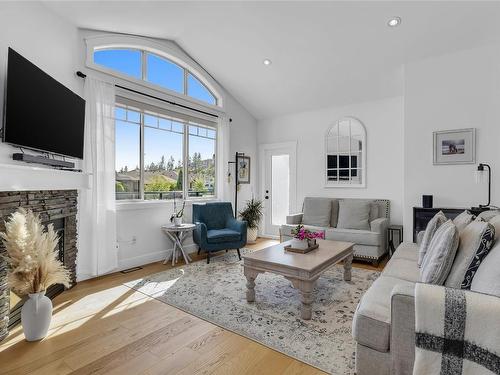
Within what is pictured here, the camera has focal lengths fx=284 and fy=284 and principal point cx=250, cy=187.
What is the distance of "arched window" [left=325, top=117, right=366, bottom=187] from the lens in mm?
4996

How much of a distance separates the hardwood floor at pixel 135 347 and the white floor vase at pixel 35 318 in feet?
0.21

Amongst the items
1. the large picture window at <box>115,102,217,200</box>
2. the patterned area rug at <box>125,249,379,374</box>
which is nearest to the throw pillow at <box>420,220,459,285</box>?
the patterned area rug at <box>125,249,379,374</box>

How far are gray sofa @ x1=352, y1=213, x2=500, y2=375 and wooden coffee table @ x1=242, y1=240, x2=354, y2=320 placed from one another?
2.48 ft

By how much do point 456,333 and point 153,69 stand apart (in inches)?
181

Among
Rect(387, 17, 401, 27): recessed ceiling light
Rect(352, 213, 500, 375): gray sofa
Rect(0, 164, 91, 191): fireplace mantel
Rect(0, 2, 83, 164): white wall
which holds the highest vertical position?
Rect(387, 17, 401, 27): recessed ceiling light

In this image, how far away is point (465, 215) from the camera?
7.89 ft

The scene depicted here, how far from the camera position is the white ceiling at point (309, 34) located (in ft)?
10.4

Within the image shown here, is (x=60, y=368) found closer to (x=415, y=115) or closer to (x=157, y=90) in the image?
(x=157, y=90)

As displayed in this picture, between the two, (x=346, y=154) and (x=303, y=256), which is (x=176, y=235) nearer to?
(x=303, y=256)

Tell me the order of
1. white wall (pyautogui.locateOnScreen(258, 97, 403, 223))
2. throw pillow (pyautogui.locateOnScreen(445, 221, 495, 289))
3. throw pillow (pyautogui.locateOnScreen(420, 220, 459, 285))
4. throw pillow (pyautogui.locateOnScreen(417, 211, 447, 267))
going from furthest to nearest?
white wall (pyautogui.locateOnScreen(258, 97, 403, 223)) < throw pillow (pyautogui.locateOnScreen(417, 211, 447, 267)) < throw pillow (pyautogui.locateOnScreen(420, 220, 459, 285)) < throw pillow (pyautogui.locateOnScreen(445, 221, 495, 289))

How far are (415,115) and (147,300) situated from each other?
4115 millimetres

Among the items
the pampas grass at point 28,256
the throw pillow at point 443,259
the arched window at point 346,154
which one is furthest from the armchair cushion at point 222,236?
the throw pillow at point 443,259

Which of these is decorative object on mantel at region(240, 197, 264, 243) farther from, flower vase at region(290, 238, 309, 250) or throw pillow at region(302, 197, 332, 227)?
flower vase at region(290, 238, 309, 250)

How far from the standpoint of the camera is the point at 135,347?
2061mm
